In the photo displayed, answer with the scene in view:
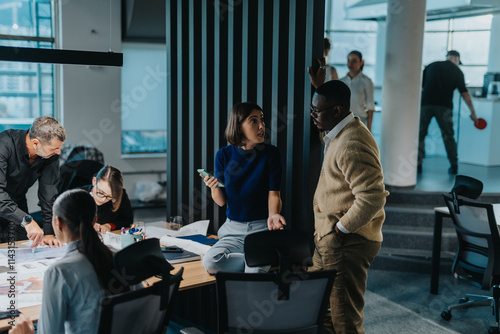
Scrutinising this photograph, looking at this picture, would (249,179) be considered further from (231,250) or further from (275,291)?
(275,291)

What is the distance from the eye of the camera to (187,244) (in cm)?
320

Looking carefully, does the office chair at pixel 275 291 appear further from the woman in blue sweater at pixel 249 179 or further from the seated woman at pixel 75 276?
the woman in blue sweater at pixel 249 179

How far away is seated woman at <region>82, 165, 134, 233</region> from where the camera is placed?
128 inches

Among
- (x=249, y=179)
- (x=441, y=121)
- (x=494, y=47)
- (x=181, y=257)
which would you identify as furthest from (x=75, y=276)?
(x=494, y=47)

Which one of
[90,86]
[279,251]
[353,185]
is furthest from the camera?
[90,86]

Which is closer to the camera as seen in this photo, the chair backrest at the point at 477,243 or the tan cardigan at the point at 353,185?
the tan cardigan at the point at 353,185

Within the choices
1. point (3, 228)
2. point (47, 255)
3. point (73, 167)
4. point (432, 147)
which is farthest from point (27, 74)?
point (432, 147)

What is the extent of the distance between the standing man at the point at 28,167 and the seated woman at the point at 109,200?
0.31 metres

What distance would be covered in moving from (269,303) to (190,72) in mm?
2454

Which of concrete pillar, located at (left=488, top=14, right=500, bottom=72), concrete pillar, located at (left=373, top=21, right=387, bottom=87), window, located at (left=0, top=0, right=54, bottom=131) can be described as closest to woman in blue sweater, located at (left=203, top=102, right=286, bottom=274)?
window, located at (left=0, top=0, right=54, bottom=131)

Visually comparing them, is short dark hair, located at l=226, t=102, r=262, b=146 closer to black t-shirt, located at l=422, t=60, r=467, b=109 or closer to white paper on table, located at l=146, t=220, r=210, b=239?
white paper on table, located at l=146, t=220, r=210, b=239

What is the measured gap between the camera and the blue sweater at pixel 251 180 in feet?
10.2

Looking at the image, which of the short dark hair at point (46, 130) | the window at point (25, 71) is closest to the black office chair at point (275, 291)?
the short dark hair at point (46, 130)

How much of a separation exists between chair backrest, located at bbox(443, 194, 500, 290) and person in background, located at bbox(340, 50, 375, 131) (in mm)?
2404
